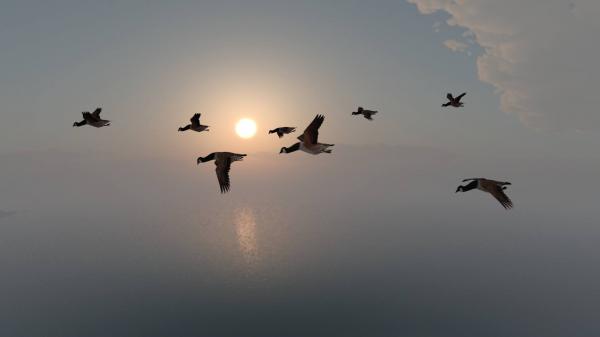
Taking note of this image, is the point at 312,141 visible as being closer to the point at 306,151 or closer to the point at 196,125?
the point at 306,151

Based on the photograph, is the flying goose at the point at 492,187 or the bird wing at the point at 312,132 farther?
the bird wing at the point at 312,132

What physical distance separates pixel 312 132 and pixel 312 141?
670mm

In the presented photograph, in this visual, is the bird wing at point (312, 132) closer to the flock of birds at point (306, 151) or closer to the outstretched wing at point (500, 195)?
the flock of birds at point (306, 151)

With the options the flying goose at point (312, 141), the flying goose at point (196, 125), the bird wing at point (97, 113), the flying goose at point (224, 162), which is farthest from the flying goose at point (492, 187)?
the bird wing at point (97, 113)

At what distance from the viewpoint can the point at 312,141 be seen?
1980cm

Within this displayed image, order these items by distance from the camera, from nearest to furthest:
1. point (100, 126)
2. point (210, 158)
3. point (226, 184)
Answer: point (226, 184) < point (210, 158) < point (100, 126)

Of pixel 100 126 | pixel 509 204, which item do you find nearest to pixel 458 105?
pixel 509 204

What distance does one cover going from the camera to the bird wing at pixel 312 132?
18.9 m

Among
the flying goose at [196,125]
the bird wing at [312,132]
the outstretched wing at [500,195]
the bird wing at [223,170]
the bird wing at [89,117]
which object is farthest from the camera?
the flying goose at [196,125]

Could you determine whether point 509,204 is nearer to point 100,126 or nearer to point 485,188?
point 485,188

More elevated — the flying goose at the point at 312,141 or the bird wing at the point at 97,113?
the bird wing at the point at 97,113

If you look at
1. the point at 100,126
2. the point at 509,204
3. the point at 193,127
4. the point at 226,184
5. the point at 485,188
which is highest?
the point at 193,127

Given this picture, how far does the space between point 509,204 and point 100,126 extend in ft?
93.9

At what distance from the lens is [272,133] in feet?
108
